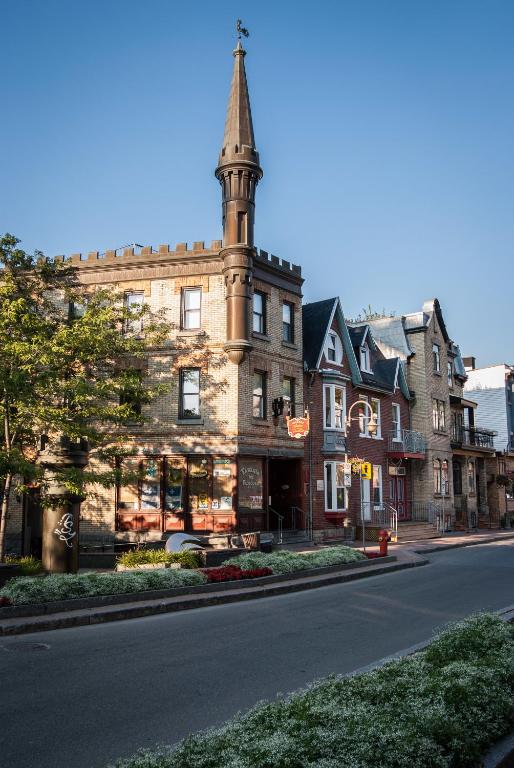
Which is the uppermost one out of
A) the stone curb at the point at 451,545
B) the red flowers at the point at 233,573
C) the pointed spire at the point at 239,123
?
the pointed spire at the point at 239,123

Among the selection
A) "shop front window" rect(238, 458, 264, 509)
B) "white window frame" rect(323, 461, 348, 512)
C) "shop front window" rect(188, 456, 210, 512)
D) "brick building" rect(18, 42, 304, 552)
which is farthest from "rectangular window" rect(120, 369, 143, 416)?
"white window frame" rect(323, 461, 348, 512)

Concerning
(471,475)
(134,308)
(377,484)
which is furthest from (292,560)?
(471,475)

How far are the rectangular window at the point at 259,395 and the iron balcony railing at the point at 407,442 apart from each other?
11085 millimetres

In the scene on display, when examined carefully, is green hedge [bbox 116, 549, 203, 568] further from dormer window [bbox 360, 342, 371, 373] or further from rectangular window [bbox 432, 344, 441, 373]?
rectangular window [bbox 432, 344, 441, 373]

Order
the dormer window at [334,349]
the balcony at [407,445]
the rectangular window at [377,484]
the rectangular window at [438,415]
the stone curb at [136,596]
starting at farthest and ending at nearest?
the rectangular window at [438,415] → the balcony at [407,445] → the rectangular window at [377,484] → the dormer window at [334,349] → the stone curb at [136,596]

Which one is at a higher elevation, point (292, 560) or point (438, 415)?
point (438, 415)

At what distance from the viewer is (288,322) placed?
2931 cm

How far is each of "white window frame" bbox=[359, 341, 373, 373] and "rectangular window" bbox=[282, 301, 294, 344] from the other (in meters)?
6.54

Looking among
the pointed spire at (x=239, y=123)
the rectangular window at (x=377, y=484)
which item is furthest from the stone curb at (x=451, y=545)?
the pointed spire at (x=239, y=123)

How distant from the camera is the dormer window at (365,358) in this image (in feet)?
114

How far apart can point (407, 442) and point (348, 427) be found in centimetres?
698

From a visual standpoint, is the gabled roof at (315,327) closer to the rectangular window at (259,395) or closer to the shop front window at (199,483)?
the rectangular window at (259,395)

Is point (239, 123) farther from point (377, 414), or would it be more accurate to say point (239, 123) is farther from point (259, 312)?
point (377, 414)

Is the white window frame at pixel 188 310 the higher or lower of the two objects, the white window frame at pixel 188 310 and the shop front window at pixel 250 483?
the higher
